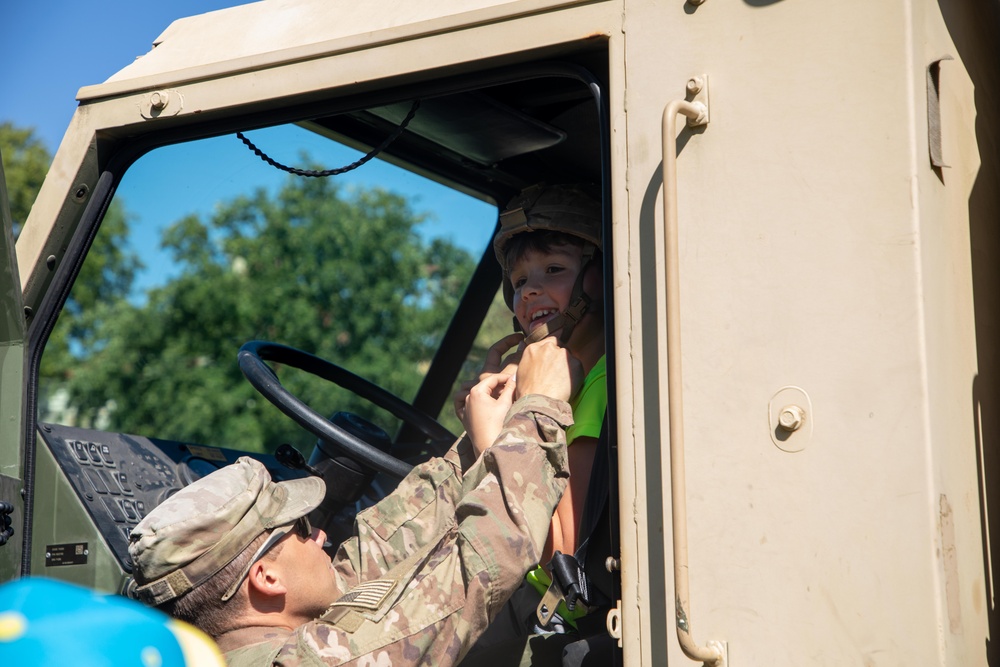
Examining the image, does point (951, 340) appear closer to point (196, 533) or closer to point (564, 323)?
point (564, 323)

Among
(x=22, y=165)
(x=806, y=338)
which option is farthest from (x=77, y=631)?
(x=22, y=165)

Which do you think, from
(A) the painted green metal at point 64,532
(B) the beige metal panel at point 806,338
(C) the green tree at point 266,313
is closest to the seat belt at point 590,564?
(B) the beige metal panel at point 806,338

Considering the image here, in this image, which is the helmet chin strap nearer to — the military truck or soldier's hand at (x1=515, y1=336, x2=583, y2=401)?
soldier's hand at (x1=515, y1=336, x2=583, y2=401)

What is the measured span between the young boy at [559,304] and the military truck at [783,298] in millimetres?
482

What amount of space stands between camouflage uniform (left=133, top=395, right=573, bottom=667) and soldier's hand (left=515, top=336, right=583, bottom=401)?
0.13 metres

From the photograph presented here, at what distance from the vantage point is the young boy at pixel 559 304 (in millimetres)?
2223

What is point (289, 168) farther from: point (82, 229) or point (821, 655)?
point (821, 655)

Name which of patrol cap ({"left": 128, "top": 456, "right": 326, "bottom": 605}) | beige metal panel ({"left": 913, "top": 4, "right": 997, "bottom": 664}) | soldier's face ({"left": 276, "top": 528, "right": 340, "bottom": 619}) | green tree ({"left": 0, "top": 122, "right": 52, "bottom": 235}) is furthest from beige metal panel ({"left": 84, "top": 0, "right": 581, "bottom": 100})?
green tree ({"left": 0, "top": 122, "right": 52, "bottom": 235})

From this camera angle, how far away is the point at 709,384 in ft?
5.29

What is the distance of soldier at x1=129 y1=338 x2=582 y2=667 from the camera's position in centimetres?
182

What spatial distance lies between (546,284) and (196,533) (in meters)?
1.02

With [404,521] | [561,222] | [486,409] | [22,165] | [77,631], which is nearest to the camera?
[77,631]

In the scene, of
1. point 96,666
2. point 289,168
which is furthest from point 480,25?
point 96,666

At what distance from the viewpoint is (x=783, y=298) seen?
61.9 inches
